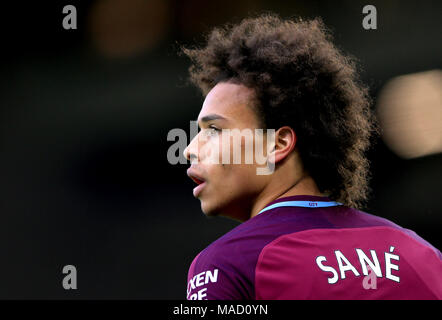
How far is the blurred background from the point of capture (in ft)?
21.0

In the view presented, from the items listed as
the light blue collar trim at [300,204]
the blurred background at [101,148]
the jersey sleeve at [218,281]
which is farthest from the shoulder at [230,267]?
the blurred background at [101,148]

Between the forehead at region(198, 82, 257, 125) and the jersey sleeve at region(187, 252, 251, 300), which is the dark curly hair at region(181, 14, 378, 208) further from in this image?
the jersey sleeve at region(187, 252, 251, 300)

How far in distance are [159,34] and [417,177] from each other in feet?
10.4

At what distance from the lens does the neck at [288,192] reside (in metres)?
1.93

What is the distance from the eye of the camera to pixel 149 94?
6.68 metres

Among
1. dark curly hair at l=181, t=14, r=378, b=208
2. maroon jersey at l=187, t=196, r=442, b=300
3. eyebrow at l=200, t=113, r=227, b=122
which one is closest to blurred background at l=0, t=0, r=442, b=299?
dark curly hair at l=181, t=14, r=378, b=208

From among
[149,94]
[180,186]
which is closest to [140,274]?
[180,186]

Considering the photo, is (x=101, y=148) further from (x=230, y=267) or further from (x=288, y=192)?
(x=230, y=267)

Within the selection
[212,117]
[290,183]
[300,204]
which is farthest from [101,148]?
[300,204]

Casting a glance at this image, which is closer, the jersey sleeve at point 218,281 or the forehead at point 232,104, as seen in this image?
the jersey sleeve at point 218,281

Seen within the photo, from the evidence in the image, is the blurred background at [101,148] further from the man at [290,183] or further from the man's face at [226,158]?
the man's face at [226,158]

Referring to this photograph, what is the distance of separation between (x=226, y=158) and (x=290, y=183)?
9.0 inches

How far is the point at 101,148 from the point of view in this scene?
6.65m
